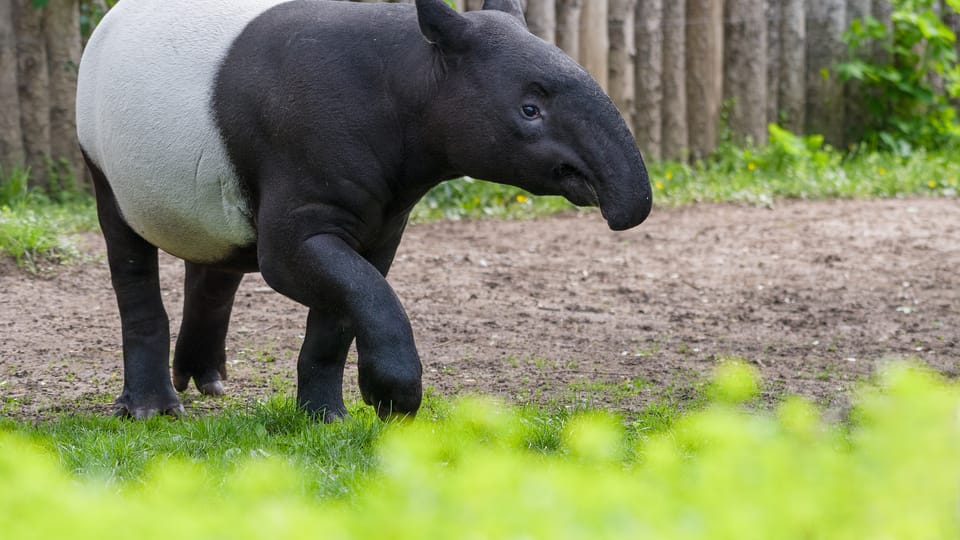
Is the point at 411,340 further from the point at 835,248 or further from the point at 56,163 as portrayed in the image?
the point at 56,163

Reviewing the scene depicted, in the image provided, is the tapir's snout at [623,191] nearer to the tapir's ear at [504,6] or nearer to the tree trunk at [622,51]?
the tapir's ear at [504,6]

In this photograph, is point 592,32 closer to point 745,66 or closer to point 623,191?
point 745,66

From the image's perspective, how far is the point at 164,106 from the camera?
4695mm

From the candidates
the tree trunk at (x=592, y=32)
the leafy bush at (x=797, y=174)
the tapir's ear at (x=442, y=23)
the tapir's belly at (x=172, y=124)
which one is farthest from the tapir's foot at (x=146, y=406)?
the tree trunk at (x=592, y=32)

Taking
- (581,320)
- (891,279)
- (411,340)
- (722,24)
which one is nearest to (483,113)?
(411,340)

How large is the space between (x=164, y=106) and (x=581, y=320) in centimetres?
316

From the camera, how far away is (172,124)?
4.68m

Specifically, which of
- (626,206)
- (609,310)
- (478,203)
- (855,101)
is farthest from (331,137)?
(855,101)

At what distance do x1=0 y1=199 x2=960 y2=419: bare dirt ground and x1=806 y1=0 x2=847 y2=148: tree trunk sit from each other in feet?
7.48

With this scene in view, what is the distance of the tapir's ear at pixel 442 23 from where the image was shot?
426 centimetres

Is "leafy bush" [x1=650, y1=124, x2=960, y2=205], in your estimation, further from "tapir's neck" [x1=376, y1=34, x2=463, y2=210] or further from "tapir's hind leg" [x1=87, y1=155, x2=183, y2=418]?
"tapir's neck" [x1=376, y1=34, x2=463, y2=210]

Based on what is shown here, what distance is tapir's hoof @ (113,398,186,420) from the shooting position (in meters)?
5.09

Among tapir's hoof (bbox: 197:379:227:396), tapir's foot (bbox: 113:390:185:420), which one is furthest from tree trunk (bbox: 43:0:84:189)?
tapir's foot (bbox: 113:390:185:420)

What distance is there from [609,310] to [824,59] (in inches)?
230
